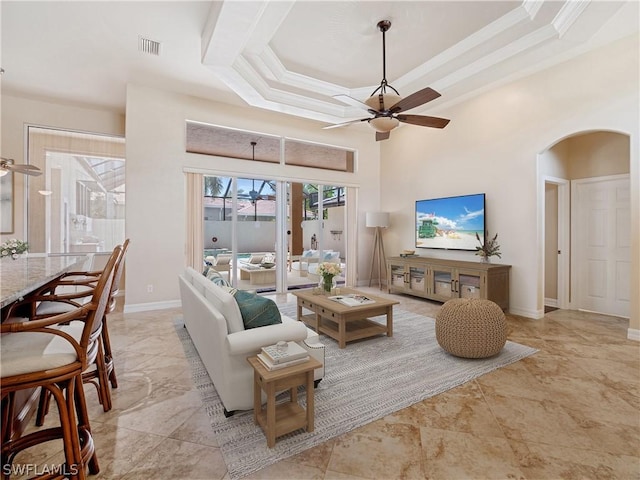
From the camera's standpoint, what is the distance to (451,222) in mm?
5348

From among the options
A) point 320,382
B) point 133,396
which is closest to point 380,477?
point 320,382

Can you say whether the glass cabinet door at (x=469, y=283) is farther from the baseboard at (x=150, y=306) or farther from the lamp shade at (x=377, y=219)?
the baseboard at (x=150, y=306)

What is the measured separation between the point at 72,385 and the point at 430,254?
5.53m

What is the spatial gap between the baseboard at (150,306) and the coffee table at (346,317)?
7.86ft

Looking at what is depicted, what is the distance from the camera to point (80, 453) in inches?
52.7

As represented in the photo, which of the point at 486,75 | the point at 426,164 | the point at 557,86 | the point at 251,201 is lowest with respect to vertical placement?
the point at 251,201

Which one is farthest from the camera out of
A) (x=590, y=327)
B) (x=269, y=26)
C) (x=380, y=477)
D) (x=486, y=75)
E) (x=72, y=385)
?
(x=486, y=75)

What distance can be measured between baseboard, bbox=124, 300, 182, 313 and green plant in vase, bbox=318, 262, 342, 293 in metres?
2.63

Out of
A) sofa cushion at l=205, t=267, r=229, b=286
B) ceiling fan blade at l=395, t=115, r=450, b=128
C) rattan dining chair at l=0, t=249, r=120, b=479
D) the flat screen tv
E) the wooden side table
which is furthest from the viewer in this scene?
the flat screen tv

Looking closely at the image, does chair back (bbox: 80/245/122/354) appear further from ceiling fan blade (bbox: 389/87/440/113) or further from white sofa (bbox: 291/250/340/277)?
white sofa (bbox: 291/250/340/277)

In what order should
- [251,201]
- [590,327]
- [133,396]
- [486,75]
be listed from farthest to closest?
[251,201]
[486,75]
[590,327]
[133,396]

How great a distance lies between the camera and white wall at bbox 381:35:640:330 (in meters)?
3.53

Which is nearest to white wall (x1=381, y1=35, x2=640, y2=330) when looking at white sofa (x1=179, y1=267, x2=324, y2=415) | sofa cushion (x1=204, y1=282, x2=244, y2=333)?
white sofa (x1=179, y1=267, x2=324, y2=415)

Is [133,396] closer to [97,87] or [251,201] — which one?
[251,201]
